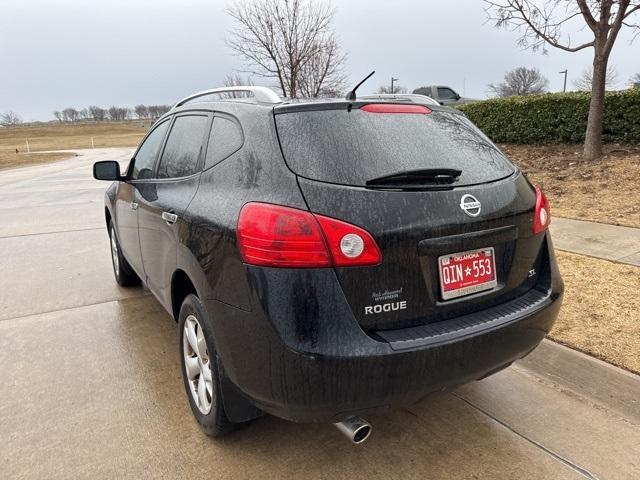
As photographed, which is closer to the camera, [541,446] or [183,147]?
[541,446]

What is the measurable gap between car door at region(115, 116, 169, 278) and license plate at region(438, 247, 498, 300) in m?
2.22

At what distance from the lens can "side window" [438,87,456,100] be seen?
63.1ft

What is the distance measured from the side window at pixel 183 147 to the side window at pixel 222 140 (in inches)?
5.5

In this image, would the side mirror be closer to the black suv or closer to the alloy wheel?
the black suv

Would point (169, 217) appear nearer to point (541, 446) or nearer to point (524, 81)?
point (541, 446)

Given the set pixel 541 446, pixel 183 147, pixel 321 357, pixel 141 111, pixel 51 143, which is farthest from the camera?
pixel 141 111

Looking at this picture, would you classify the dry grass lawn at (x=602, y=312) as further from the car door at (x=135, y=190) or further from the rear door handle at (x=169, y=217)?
the car door at (x=135, y=190)

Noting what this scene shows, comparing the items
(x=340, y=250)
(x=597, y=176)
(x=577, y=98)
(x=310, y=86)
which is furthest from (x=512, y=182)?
(x=310, y=86)

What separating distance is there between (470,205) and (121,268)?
3.69m

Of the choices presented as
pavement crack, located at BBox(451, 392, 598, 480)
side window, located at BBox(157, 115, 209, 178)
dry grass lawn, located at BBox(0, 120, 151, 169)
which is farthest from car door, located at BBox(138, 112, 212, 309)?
dry grass lawn, located at BBox(0, 120, 151, 169)

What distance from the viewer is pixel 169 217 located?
2.72 meters

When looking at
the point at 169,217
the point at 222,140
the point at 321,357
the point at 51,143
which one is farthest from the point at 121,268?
the point at 51,143

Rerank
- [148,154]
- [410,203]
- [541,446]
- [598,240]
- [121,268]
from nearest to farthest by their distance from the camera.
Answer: [410,203]
[541,446]
[148,154]
[121,268]
[598,240]

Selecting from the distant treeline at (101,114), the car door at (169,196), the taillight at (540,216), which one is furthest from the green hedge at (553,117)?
the distant treeline at (101,114)
